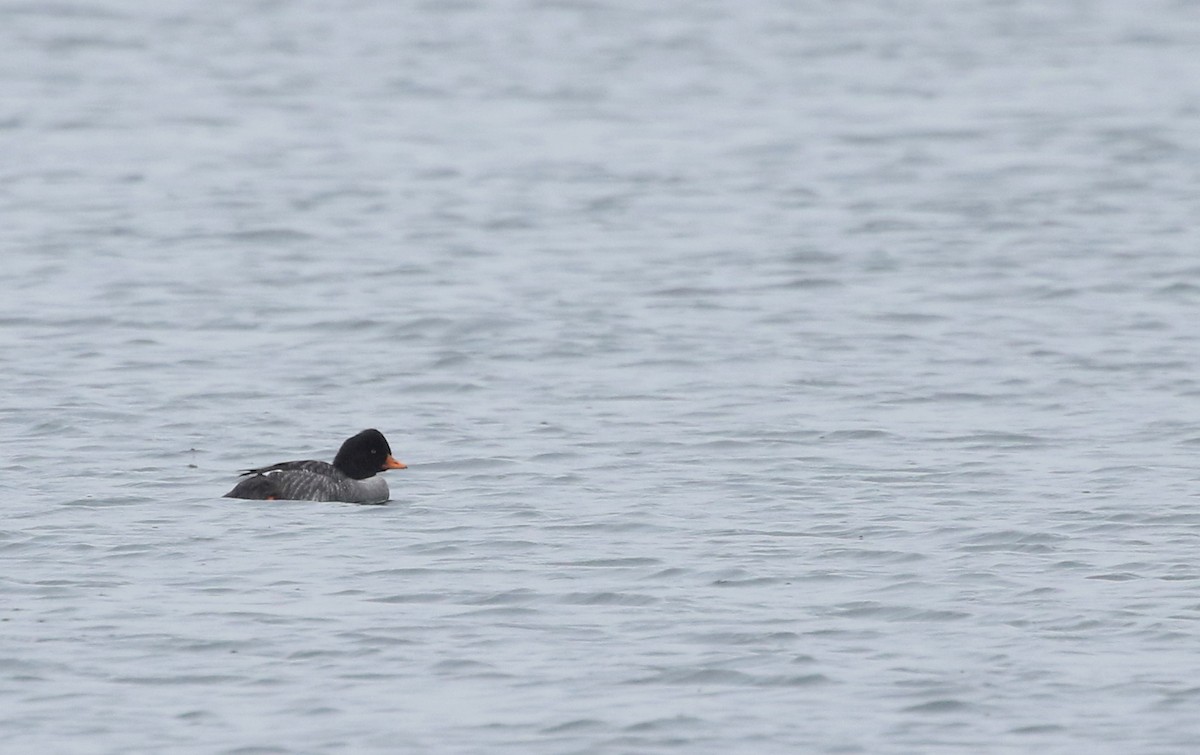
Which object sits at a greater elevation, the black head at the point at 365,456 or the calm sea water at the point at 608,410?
the black head at the point at 365,456

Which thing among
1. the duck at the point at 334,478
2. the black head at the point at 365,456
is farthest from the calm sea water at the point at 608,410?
the black head at the point at 365,456

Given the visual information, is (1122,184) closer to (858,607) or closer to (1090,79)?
(1090,79)

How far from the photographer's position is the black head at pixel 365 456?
15.4 metres

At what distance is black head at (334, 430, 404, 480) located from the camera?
50.5 feet

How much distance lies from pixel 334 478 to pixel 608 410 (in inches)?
144

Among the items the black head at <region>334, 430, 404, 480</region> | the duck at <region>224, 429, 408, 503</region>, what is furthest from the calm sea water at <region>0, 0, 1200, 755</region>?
the black head at <region>334, 430, 404, 480</region>

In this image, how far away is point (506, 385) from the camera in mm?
19703

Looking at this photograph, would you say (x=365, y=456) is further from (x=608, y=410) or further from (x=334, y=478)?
(x=608, y=410)

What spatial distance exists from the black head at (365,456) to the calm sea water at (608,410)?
370 mm

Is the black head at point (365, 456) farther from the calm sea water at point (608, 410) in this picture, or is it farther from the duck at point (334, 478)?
the calm sea water at point (608, 410)

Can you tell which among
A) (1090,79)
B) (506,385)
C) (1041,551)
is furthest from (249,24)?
(1041,551)

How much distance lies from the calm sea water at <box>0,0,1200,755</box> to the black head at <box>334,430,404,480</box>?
1.21 feet

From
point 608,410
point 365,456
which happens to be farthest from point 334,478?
point 608,410

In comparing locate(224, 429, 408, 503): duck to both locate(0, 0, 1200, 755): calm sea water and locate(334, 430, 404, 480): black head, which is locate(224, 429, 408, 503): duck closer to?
locate(334, 430, 404, 480): black head
